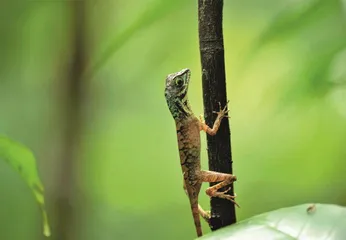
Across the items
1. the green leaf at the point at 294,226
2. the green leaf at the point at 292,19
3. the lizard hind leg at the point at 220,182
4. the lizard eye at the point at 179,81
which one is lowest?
the green leaf at the point at 294,226

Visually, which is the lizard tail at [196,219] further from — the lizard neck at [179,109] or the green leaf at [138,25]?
the green leaf at [138,25]

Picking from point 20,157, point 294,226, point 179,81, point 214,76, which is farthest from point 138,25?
point 294,226

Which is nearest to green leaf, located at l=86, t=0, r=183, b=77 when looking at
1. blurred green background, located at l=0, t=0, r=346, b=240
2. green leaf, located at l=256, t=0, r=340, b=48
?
blurred green background, located at l=0, t=0, r=346, b=240

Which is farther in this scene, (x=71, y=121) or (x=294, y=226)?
(x=71, y=121)

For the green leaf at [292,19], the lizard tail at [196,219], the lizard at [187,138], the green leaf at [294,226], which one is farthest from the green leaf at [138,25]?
the green leaf at [294,226]

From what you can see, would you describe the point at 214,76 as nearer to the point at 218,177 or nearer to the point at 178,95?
the point at 218,177

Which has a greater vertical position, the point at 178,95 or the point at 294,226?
the point at 178,95
